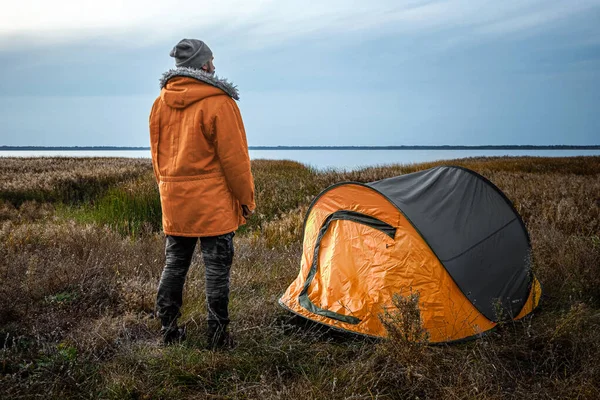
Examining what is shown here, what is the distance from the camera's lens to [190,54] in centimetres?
344

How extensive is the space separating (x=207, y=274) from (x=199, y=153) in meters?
0.92

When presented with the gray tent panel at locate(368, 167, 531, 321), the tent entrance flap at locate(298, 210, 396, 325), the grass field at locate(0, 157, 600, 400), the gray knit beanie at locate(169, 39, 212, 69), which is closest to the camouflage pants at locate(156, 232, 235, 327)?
the grass field at locate(0, 157, 600, 400)

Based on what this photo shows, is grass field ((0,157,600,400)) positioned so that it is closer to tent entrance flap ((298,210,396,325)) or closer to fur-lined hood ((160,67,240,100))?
tent entrance flap ((298,210,396,325))

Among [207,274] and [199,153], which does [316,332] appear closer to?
[207,274]

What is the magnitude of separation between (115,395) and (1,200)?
12.0 meters

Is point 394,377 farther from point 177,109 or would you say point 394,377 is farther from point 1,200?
point 1,200

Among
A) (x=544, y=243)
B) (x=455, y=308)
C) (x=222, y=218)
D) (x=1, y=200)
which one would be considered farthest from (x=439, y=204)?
(x=1, y=200)

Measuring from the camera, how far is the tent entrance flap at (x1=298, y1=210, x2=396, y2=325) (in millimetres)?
4219

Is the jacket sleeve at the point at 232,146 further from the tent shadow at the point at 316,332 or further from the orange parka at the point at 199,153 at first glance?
the tent shadow at the point at 316,332

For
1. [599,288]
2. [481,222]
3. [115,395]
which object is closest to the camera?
[115,395]

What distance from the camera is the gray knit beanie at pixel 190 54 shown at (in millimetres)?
3445

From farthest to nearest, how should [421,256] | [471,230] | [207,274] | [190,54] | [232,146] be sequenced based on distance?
[471,230] < [421,256] < [207,274] < [190,54] < [232,146]

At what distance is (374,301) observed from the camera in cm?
410

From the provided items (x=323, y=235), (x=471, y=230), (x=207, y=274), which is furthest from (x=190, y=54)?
(x=471, y=230)
